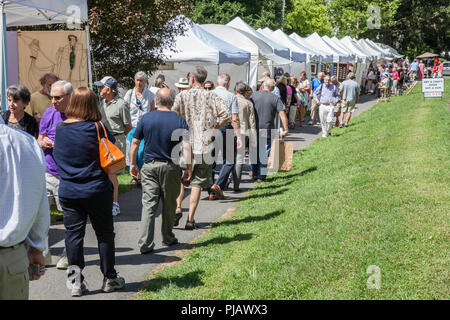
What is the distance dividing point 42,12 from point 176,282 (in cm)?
642

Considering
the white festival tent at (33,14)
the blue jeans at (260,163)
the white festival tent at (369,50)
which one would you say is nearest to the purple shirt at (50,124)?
the white festival tent at (33,14)

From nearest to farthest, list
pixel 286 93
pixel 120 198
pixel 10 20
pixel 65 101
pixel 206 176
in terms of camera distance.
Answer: pixel 65 101, pixel 206 176, pixel 120 198, pixel 10 20, pixel 286 93

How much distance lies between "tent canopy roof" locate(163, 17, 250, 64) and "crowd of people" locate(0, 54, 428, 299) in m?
4.78

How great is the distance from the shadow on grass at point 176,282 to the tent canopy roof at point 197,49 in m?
9.86

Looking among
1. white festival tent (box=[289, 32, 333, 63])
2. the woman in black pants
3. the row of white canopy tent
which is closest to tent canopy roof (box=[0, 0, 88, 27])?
the woman in black pants

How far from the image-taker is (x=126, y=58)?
13.8m

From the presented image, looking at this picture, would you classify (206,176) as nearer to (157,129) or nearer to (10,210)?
(157,129)

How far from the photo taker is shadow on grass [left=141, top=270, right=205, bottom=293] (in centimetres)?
543

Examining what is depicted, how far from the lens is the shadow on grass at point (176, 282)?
543cm

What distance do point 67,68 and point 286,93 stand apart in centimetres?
890

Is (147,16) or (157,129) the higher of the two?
(147,16)

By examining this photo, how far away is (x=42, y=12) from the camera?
32.4ft

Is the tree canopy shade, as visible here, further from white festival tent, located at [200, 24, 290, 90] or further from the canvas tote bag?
white festival tent, located at [200, 24, 290, 90]
